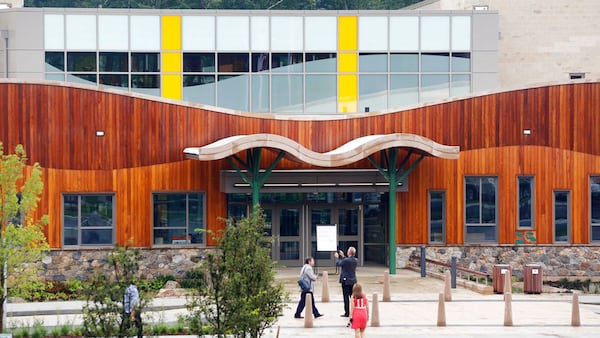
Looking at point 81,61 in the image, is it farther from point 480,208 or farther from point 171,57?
point 480,208

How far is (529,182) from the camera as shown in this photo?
4306 cm

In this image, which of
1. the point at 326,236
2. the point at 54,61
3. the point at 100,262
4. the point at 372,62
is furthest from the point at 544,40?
the point at 100,262

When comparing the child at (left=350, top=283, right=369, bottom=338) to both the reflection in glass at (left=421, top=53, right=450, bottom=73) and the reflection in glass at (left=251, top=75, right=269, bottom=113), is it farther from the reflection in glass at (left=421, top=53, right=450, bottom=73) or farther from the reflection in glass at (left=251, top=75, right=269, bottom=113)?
the reflection in glass at (left=421, top=53, right=450, bottom=73)

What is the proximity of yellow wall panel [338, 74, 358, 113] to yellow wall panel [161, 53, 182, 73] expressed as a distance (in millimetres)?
7739

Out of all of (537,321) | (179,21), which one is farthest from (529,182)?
(179,21)

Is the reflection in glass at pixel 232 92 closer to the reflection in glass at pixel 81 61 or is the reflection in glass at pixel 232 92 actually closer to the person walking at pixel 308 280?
the reflection in glass at pixel 81 61

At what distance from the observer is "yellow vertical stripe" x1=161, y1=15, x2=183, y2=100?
54.4m

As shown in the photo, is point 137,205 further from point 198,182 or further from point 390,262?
point 390,262

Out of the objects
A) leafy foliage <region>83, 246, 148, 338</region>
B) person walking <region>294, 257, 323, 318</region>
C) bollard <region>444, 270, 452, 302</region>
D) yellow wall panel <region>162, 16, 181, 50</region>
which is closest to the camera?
leafy foliage <region>83, 246, 148, 338</region>

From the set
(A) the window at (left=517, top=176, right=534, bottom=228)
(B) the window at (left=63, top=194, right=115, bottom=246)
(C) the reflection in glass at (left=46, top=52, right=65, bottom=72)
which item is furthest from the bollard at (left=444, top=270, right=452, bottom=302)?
(C) the reflection in glass at (left=46, top=52, right=65, bottom=72)

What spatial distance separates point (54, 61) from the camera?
177 ft

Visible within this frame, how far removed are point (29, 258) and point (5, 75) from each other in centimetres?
2992

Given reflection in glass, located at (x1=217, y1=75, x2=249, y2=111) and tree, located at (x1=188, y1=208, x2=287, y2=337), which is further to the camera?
reflection in glass, located at (x1=217, y1=75, x2=249, y2=111)

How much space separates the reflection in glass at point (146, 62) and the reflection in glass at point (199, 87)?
1.60 metres
